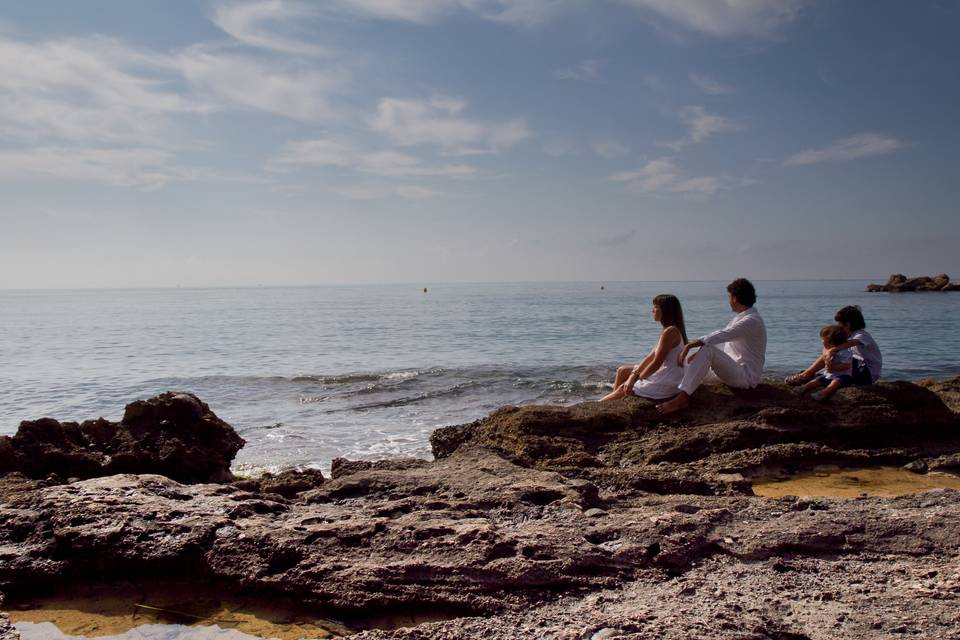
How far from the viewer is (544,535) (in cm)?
333

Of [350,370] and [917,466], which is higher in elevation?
[917,466]

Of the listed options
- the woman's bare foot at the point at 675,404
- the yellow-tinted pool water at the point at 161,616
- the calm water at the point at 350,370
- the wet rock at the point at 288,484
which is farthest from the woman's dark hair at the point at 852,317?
the yellow-tinted pool water at the point at 161,616

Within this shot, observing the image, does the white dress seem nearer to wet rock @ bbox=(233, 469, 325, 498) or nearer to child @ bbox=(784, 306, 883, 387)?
child @ bbox=(784, 306, 883, 387)

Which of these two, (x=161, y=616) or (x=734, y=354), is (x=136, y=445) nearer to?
(x=161, y=616)

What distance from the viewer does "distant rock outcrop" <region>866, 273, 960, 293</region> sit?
6781 centimetres

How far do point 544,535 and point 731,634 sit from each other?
107 centimetres

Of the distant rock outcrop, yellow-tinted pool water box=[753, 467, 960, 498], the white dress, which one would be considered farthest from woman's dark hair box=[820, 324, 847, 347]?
the distant rock outcrop

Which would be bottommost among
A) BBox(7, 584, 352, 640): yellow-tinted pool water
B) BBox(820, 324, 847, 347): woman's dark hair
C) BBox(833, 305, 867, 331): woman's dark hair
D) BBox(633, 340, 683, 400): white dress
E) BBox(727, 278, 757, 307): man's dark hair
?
BBox(7, 584, 352, 640): yellow-tinted pool water

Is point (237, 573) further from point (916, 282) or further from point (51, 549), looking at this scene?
point (916, 282)

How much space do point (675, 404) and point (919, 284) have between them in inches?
3046

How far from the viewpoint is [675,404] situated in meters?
6.86

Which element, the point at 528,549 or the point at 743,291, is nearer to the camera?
the point at 528,549

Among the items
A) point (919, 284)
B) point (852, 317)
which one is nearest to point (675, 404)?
point (852, 317)

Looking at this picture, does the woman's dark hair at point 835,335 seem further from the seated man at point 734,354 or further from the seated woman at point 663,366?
the seated woman at point 663,366
